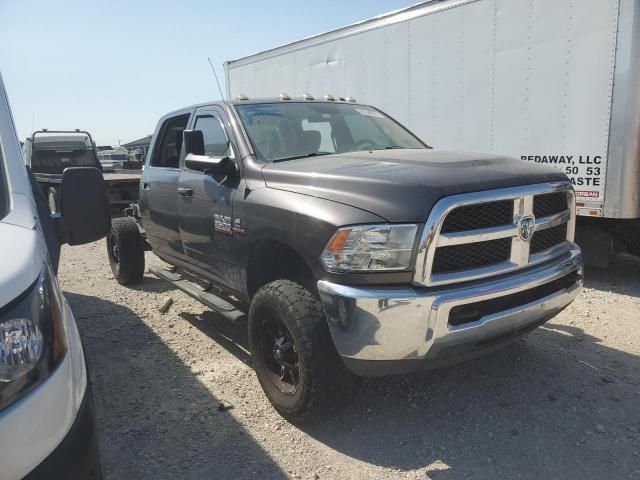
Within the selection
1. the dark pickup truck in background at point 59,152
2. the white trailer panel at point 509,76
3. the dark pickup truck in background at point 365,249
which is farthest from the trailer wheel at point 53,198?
the dark pickup truck in background at point 365,249

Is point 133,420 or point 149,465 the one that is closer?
point 149,465

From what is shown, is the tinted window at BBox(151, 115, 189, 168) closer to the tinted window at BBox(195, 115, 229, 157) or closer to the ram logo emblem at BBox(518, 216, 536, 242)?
the tinted window at BBox(195, 115, 229, 157)

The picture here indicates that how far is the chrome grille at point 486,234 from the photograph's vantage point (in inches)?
96.2

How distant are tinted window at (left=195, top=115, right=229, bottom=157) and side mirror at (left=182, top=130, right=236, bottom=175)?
182 mm

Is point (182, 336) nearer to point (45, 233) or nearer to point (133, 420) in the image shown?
point (133, 420)

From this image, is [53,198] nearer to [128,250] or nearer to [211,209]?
[128,250]

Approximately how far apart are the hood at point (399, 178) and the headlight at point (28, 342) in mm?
1473

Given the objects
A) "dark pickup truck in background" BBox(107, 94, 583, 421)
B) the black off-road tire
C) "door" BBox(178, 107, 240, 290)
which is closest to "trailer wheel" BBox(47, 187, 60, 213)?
"door" BBox(178, 107, 240, 290)

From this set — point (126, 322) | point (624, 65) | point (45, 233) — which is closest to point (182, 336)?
point (126, 322)

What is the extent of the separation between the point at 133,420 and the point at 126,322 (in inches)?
74.3

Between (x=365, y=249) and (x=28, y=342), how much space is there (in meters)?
1.48

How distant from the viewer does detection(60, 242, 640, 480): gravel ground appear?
8.63 feet

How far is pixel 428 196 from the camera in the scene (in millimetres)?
2463

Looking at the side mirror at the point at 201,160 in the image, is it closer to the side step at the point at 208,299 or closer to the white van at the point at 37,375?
the side step at the point at 208,299
